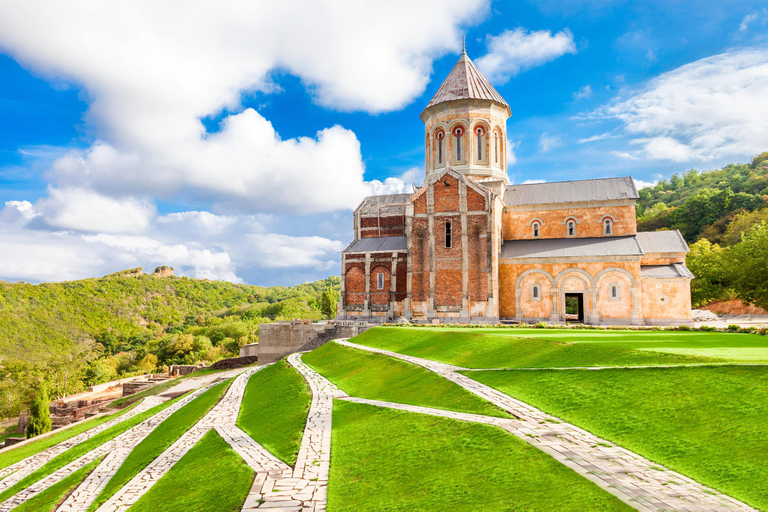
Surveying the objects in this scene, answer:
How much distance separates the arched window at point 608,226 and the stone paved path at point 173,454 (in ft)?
96.4

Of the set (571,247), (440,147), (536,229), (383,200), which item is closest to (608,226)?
(571,247)

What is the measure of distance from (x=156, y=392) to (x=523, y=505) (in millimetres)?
25932

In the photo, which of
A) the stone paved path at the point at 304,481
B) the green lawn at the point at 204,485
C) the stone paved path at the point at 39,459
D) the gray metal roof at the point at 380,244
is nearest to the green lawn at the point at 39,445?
the stone paved path at the point at 39,459

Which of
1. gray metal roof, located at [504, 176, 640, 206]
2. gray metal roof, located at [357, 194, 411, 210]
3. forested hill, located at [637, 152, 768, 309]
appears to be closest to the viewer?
forested hill, located at [637, 152, 768, 309]

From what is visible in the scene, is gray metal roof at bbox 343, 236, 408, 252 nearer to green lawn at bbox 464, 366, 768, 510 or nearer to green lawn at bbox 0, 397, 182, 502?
green lawn at bbox 0, 397, 182, 502

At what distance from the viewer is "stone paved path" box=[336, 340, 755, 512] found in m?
5.41

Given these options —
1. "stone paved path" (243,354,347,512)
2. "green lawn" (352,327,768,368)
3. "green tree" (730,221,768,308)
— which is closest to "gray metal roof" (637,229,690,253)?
"green tree" (730,221,768,308)

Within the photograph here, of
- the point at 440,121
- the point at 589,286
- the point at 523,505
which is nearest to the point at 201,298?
the point at 440,121

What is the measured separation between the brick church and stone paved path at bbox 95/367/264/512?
57.7 ft

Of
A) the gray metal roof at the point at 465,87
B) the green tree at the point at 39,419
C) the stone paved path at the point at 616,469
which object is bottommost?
the green tree at the point at 39,419

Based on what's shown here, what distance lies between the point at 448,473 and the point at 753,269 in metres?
31.1

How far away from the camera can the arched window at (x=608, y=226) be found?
35.2 metres

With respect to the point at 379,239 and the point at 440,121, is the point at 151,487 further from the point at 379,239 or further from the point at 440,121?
the point at 440,121

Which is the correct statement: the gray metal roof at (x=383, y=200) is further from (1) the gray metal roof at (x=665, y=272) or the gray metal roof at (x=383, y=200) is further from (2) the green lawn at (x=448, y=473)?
(2) the green lawn at (x=448, y=473)
